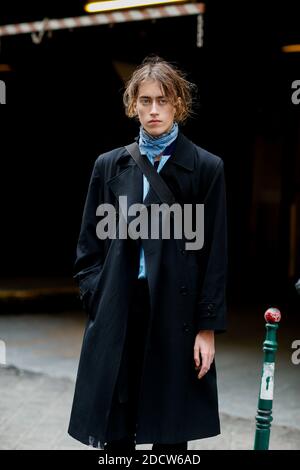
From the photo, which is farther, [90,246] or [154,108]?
[90,246]

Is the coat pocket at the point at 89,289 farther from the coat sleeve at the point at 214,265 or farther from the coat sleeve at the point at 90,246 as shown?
the coat sleeve at the point at 214,265

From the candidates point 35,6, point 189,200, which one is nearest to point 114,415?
point 189,200

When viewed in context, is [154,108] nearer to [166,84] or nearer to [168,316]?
[166,84]

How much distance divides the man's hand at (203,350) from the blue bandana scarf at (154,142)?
0.81m

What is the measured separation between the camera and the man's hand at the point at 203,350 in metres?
3.45

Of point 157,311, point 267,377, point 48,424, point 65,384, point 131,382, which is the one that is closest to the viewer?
point 157,311

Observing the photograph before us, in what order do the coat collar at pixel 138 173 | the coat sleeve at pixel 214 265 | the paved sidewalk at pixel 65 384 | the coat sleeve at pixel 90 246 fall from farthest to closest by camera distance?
1. the paved sidewalk at pixel 65 384
2. the coat sleeve at pixel 90 246
3. the coat collar at pixel 138 173
4. the coat sleeve at pixel 214 265

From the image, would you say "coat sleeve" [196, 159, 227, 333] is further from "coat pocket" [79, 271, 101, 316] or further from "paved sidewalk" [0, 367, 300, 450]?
"paved sidewalk" [0, 367, 300, 450]

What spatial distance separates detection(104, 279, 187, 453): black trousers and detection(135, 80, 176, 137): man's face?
0.68 meters

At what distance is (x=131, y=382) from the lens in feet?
11.5

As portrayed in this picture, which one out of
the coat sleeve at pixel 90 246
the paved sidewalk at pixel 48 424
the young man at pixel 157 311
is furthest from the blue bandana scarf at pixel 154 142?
the paved sidewalk at pixel 48 424

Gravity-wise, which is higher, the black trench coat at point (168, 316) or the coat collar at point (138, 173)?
the coat collar at point (138, 173)

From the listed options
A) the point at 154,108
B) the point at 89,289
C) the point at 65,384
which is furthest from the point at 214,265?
the point at 65,384

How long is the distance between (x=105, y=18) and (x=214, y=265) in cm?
695
